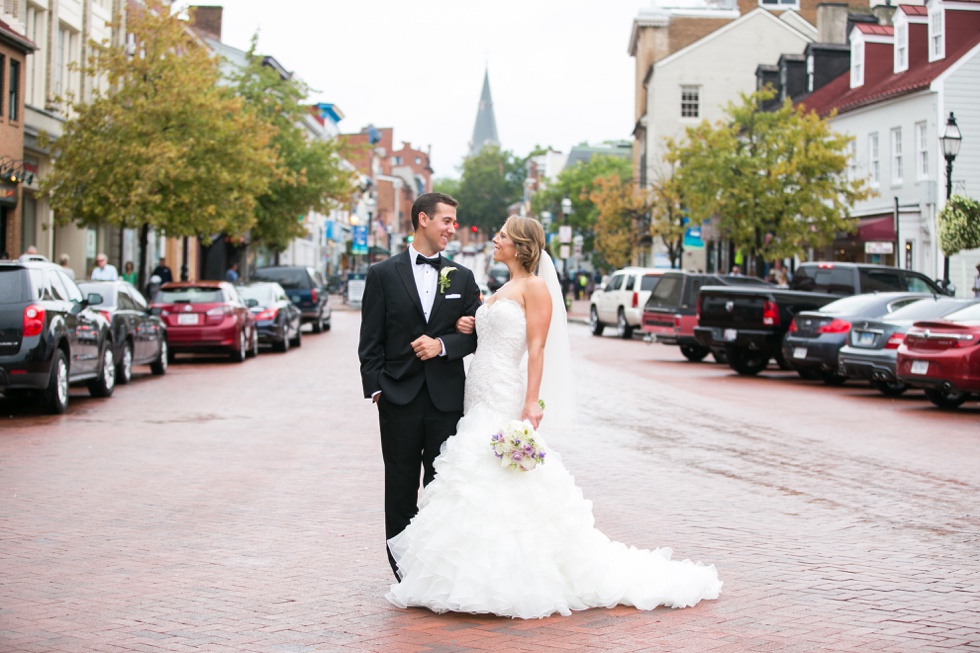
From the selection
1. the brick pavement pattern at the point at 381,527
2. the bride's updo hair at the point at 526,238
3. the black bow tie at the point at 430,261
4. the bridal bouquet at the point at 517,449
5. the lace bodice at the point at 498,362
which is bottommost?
the brick pavement pattern at the point at 381,527

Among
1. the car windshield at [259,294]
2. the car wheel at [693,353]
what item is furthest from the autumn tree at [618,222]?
the car windshield at [259,294]

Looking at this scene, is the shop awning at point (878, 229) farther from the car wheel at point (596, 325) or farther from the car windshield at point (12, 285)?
the car windshield at point (12, 285)

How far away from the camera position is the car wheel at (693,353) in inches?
1119

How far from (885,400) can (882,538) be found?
452 inches

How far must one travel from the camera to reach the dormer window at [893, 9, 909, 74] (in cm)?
3903

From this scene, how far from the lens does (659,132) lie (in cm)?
6412

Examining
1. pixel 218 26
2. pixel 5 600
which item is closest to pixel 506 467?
pixel 5 600

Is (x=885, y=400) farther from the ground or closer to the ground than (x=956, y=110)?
closer to the ground

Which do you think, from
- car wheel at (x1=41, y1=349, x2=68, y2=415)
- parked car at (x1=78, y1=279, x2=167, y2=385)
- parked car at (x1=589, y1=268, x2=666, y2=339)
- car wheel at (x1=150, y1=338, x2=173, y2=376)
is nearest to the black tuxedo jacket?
car wheel at (x1=41, y1=349, x2=68, y2=415)

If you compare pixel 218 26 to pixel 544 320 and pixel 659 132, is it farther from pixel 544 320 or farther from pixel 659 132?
pixel 544 320

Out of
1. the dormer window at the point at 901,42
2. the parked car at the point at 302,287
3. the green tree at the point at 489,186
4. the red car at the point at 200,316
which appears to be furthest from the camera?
the green tree at the point at 489,186

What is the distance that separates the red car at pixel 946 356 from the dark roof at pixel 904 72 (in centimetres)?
1943

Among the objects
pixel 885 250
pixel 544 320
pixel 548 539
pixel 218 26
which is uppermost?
pixel 218 26

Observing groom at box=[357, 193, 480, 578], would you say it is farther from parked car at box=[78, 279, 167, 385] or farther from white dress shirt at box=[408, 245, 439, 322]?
parked car at box=[78, 279, 167, 385]
